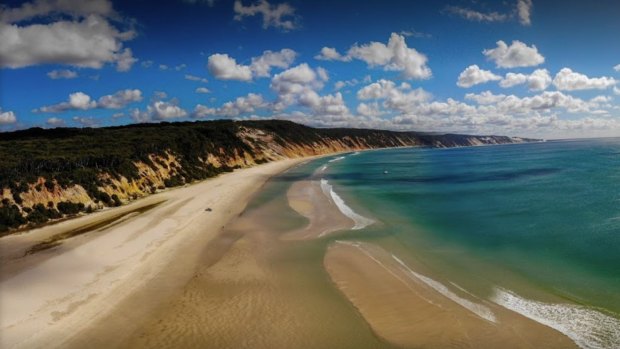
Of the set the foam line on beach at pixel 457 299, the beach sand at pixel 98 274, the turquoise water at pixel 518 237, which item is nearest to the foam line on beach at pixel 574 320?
the turquoise water at pixel 518 237

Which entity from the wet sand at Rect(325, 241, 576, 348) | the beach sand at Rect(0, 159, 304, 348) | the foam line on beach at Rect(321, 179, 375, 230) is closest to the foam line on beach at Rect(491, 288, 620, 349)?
the wet sand at Rect(325, 241, 576, 348)

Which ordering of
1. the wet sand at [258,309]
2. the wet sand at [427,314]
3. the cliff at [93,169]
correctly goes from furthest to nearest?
the cliff at [93,169], the wet sand at [258,309], the wet sand at [427,314]

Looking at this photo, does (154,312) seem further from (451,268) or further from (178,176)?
(178,176)

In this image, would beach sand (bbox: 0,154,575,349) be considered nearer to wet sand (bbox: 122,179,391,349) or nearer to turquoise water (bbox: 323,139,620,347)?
wet sand (bbox: 122,179,391,349)

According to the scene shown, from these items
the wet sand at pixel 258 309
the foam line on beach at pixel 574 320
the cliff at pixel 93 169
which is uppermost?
the cliff at pixel 93 169

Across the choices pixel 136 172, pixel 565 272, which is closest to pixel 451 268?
pixel 565 272

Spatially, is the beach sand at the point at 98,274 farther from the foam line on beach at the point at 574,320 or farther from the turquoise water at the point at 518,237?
the foam line on beach at the point at 574,320

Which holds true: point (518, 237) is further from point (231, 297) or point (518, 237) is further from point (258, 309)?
point (231, 297)
